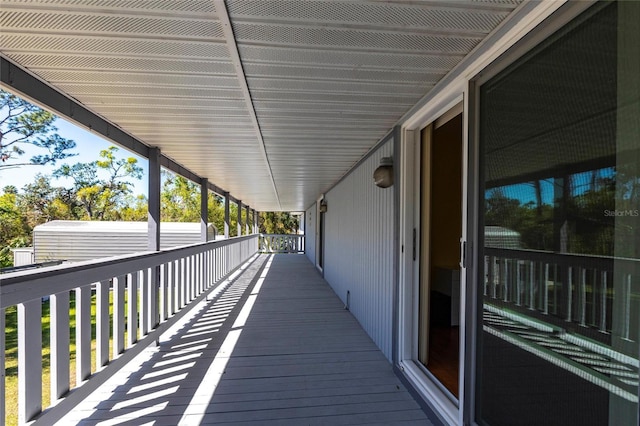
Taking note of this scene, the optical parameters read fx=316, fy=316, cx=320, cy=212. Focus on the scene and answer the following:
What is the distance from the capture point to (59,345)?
69.2 inches

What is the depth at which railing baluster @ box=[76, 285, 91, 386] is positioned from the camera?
1.90m

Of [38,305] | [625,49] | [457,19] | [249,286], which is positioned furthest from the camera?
[249,286]

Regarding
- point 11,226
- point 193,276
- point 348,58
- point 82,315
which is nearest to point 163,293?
point 193,276

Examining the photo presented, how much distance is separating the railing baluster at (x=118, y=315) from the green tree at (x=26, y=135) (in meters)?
11.9

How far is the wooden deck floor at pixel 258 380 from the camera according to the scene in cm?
213

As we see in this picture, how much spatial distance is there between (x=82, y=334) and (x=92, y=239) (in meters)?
12.0

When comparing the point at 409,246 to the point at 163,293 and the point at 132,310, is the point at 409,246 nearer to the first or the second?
the point at 132,310

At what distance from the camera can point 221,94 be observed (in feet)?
7.04

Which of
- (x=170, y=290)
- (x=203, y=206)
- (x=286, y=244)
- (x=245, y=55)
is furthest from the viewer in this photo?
(x=286, y=244)

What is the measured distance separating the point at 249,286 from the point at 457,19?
6.16 metres

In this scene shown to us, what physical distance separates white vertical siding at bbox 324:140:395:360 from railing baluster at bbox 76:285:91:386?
7.52 feet

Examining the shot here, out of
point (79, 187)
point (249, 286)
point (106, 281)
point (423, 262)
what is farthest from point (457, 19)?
point (79, 187)

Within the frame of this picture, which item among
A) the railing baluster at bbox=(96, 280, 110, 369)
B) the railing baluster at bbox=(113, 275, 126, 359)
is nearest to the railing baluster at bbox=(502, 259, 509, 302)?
the railing baluster at bbox=(96, 280, 110, 369)

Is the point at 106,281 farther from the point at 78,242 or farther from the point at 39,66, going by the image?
the point at 78,242
